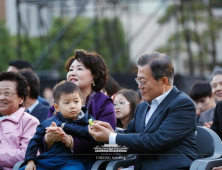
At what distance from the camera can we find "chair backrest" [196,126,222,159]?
9.93 feet

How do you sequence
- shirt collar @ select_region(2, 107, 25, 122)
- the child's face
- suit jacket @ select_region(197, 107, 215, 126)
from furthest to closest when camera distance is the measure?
suit jacket @ select_region(197, 107, 215, 126) < shirt collar @ select_region(2, 107, 25, 122) < the child's face

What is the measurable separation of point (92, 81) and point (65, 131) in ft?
2.21

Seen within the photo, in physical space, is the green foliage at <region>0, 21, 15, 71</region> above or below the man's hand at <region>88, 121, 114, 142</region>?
above

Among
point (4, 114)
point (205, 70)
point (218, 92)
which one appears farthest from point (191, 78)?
point (4, 114)

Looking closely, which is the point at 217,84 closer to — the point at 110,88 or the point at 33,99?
the point at 110,88

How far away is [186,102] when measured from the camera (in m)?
2.80

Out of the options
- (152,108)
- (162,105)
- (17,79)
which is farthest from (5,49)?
(162,105)

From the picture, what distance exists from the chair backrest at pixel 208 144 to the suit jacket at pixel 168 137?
22 centimetres

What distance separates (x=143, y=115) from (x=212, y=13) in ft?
33.6

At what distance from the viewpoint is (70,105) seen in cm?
300

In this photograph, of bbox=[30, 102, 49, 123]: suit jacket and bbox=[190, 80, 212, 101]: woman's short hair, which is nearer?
bbox=[30, 102, 49, 123]: suit jacket

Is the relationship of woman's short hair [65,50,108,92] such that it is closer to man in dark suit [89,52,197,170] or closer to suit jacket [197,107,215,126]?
man in dark suit [89,52,197,170]

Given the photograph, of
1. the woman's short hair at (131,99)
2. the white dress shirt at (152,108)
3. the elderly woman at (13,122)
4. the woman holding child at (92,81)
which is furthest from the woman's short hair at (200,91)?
the elderly woman at (13,122)

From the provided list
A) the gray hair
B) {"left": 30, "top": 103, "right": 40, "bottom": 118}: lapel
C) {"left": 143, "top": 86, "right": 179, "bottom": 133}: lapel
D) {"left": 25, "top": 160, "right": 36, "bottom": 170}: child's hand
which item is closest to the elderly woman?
{"left": 25, "top": 160, "right": 36, "bottom": 170}: child's hand
